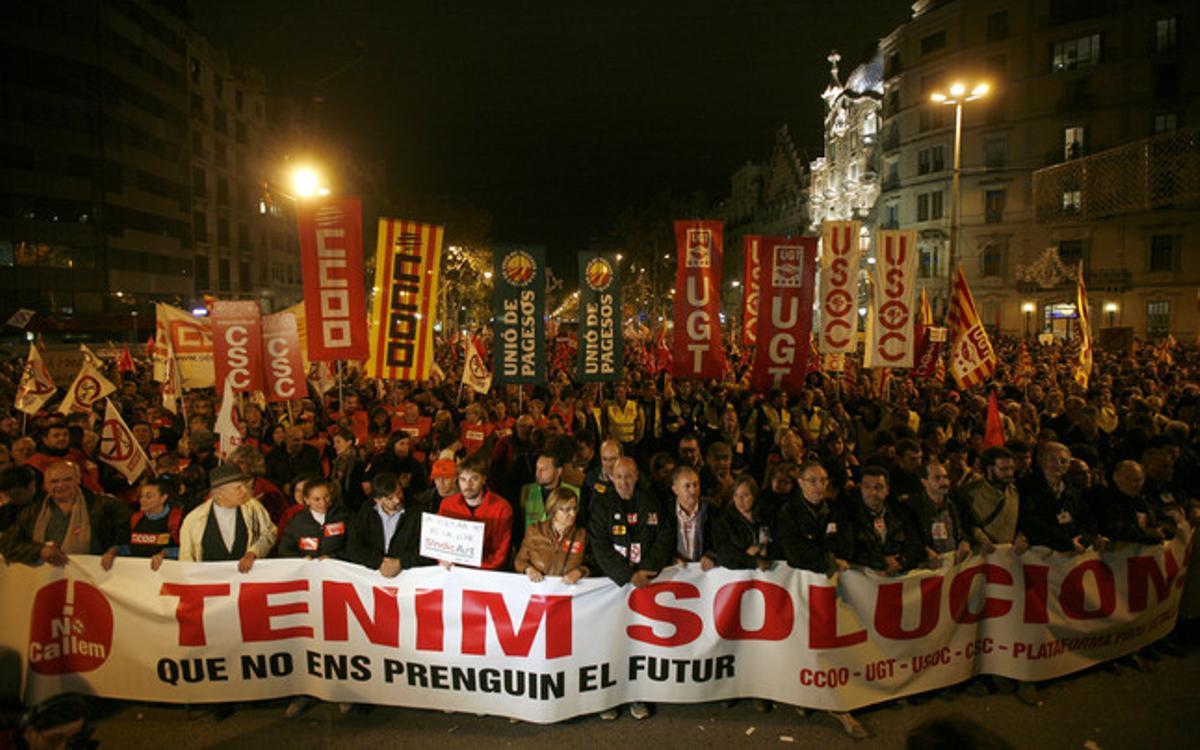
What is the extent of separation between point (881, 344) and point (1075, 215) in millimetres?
3003

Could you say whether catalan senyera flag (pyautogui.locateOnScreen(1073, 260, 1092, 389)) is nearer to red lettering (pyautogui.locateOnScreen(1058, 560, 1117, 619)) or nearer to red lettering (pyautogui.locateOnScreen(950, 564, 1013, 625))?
red lettering (pyautogui.locateOnScreen(1058, 560, 1117, 619))

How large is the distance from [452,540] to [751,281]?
637cm

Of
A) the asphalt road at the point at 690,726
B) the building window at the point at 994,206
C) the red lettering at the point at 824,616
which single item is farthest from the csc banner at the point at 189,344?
the building window at the point at 994,206

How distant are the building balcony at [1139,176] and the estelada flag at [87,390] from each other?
12.9 metres

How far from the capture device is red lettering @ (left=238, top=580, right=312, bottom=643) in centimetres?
486

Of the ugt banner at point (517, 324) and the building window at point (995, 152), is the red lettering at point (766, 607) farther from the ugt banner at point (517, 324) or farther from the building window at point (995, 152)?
the building window at point (995, 152)

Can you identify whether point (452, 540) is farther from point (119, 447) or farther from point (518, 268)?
point (518, 268)

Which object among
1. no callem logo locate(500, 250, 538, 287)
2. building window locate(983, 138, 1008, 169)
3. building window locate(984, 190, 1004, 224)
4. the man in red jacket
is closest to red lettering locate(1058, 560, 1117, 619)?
the man in red jacket

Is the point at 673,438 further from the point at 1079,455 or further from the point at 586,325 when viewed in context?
the point at 1079,455

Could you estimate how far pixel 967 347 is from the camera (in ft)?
34.9

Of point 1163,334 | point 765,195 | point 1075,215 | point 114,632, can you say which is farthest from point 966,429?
point 765,195

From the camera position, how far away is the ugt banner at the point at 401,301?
28.6 feet

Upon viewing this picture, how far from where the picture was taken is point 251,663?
4.86 meters

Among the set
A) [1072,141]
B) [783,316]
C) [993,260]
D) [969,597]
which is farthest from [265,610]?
[1072,141]
